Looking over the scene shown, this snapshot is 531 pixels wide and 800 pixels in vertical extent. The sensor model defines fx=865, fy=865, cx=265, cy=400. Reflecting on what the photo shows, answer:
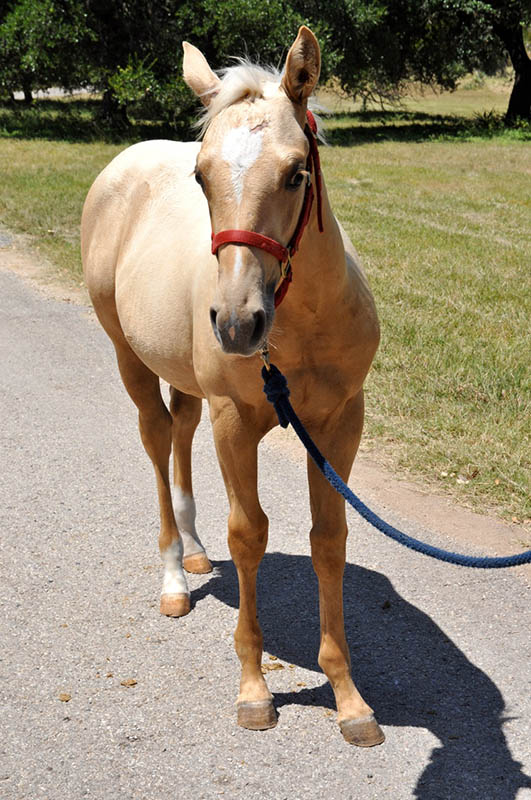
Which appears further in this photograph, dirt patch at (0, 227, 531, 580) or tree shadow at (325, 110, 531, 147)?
tree shadow at (325, 110, 531, 147)

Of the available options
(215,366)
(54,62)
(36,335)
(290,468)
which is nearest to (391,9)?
(54,62)

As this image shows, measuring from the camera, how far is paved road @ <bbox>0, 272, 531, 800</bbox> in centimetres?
298

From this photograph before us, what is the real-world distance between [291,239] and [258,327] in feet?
1.26

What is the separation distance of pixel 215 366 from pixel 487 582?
6.24 feet

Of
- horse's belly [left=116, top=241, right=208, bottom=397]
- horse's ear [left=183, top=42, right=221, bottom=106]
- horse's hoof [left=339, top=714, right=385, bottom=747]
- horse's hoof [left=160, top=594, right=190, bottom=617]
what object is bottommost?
horse's hoof [left=160, top=594, right=190, bottom=617]

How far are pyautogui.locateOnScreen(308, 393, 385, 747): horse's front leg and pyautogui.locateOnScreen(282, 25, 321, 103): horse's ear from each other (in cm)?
119

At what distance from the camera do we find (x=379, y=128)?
2436cm

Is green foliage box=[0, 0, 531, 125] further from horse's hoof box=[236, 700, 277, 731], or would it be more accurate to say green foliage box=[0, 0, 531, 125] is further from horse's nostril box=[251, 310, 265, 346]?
horse's nostril box=[251, 310, 265, 346]

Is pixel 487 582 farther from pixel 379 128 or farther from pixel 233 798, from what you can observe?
pixel 379 128

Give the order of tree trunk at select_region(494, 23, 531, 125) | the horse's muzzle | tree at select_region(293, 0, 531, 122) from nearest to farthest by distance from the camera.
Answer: the horse's muzzle < tree at select_region(293, 0, 531, 122) < tree trunk at select_region(494, 23, 531, 125)

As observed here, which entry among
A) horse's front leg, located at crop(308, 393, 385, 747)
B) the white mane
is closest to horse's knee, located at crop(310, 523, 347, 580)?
horse's front leg, located at crop(308, 393, 385, 747)

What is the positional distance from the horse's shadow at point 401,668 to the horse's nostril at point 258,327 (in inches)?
65.4

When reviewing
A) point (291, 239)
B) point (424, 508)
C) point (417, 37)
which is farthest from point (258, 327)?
point (417, 37)

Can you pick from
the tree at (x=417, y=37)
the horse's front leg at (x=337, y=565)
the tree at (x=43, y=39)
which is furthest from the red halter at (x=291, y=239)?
the tree at (x=417, y=37)
